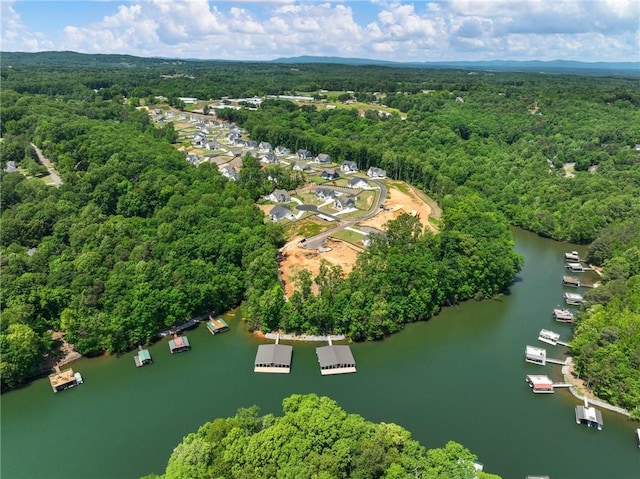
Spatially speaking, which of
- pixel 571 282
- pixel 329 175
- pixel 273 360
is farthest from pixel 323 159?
pixel 273 360

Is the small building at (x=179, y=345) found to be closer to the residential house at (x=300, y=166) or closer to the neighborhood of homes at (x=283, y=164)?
the neighborhood of homes at (x=283, y=164)

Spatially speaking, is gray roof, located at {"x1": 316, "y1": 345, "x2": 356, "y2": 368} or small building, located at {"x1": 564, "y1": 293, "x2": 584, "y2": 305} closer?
gray roof, located at {"x1": 316, "y1": 345, "x2": 356, "y2": 368}

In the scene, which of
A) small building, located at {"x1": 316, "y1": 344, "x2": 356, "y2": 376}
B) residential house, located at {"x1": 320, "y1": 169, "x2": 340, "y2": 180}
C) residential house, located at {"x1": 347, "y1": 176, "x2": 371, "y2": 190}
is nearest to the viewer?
small building, located at {"x1": 316, "y1": 344, "x2": 356, "y2": 376}

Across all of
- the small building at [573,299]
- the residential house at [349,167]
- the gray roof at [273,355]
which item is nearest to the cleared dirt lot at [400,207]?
the residential house at [349,167]

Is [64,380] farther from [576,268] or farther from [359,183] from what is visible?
[576,268]

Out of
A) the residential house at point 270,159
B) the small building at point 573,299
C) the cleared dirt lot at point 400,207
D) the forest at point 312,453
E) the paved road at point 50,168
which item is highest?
the paved road at point 50,168

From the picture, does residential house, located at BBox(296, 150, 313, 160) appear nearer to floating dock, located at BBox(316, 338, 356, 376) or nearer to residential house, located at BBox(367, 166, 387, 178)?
residential house, located at BBox(367, 166, 387, 178)

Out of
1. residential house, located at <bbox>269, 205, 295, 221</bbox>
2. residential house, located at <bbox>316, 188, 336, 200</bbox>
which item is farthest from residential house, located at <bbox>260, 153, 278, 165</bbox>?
residential house, located at <bbox>269, 205, 295, 221</bbox>
